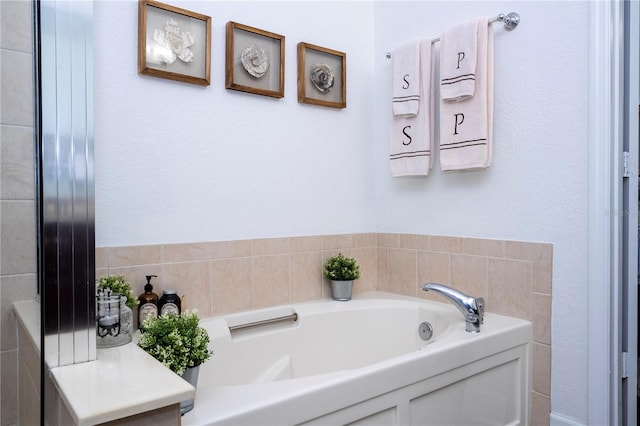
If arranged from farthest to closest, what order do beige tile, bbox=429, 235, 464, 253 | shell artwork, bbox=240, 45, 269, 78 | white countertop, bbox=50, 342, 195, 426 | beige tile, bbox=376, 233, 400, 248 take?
beige tile, bbox=376, 233, 400, 248
beige tile, bbox=429, 235, 464, 253
shell artwork, bbox=240, 45, 269, 78
white countertop, bbox=50, 342, 195, 426

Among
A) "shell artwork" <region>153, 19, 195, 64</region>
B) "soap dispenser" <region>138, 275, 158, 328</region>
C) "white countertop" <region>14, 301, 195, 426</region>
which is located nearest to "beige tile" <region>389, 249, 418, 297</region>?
"soap dispenser" <region>138, 275, 158, 328</region>

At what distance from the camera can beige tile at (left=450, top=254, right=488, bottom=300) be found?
76.0 inches

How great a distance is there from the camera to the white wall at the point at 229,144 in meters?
1.64

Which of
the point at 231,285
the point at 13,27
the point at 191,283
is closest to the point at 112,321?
the point at 191,283

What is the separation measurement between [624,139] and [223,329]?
1.61m

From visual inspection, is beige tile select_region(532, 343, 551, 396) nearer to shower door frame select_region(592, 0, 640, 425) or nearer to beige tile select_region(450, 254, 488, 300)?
shower door frame select_region(592, 0, 640, 425)

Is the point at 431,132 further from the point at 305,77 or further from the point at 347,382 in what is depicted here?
the point at 347,382

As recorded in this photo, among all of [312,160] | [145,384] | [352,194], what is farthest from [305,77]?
[145,384]

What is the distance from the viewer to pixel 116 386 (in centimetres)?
89

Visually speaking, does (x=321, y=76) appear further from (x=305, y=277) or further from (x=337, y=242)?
(x=305, y=277)

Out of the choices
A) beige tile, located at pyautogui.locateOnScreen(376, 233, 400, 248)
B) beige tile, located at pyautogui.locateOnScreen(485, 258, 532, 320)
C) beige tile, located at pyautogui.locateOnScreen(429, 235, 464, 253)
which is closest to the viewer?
beige tile, located at pyautogui.locateOnScreen(485, 258, 532, 320)

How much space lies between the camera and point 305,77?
2.11 metres

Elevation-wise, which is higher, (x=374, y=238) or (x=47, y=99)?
(x=47, y=99)

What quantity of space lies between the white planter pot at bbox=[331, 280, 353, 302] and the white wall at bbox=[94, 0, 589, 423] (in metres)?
0.27
